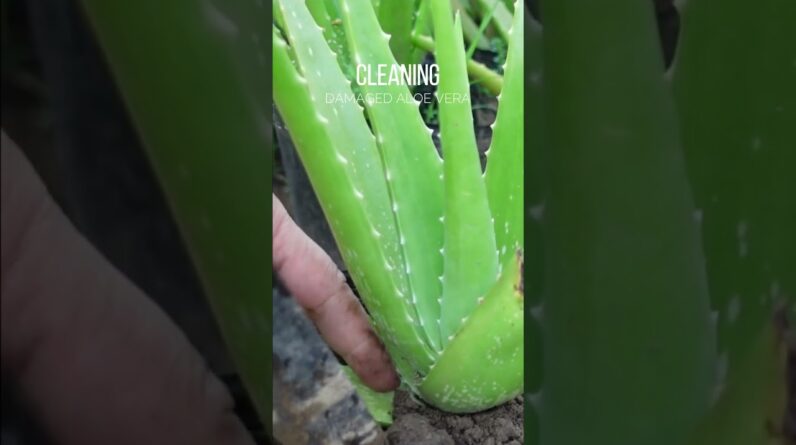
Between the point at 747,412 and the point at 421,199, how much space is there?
418mm

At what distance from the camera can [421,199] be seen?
823 mm

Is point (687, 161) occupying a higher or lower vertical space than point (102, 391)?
higher

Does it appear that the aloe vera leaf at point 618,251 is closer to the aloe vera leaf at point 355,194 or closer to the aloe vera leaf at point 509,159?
the aloe vera leaf at point 509,159

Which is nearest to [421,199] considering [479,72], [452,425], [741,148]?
A: [479,72]

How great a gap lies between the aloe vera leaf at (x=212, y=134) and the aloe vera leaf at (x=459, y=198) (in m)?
0.19

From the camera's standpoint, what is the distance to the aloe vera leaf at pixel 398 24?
0.81m

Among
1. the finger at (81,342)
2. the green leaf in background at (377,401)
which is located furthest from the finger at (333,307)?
the finger at (81,342)

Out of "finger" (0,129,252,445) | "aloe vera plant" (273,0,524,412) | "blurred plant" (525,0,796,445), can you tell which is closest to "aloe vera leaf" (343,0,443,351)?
"aloe vera plant" (273,0,524,412)

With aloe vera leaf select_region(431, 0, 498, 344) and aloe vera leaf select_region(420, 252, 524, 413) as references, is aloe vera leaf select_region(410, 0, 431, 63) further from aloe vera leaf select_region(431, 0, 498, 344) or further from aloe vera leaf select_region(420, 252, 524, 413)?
aloe vera leaf select_region(420, 252, 524, 413)

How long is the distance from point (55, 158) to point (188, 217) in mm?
141

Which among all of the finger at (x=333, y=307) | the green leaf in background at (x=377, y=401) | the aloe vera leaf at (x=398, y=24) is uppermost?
the aloe vera leaf at (x=398, y=24)

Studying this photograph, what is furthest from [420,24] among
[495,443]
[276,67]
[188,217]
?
[495,443]

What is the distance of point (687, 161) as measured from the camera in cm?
81

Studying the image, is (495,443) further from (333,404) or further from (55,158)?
(55,158)
